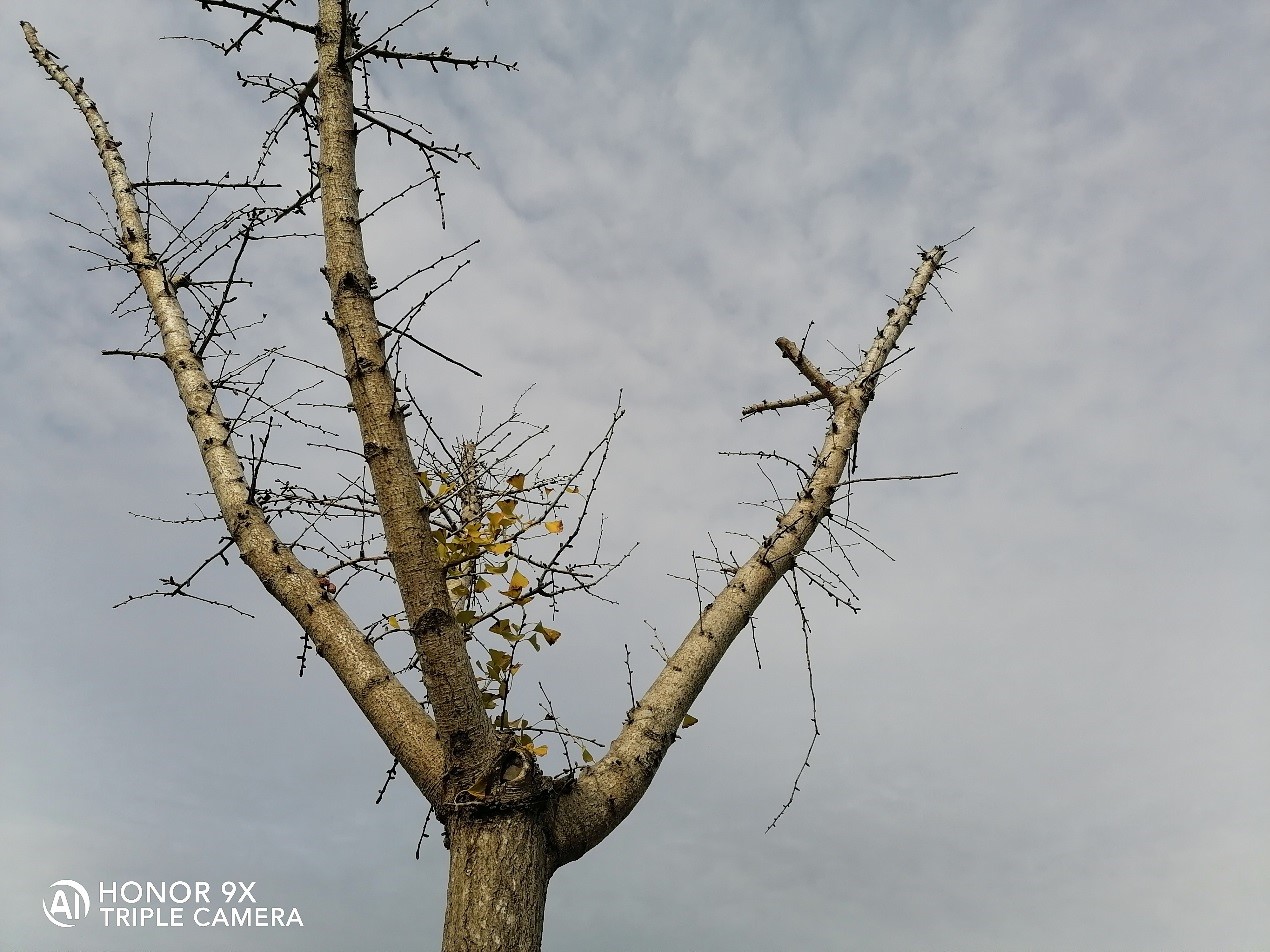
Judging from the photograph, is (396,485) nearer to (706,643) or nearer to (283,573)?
(283,573)

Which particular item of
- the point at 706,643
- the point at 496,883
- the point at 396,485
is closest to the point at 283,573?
the point at 396,485

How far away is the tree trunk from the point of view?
8.83 ft

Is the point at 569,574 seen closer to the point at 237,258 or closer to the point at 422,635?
the point at 422,635

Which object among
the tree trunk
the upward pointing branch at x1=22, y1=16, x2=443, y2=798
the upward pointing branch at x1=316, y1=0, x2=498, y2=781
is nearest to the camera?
the tree trunk

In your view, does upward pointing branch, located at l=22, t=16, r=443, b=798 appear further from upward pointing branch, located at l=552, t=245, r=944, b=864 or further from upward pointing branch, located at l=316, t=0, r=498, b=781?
upward pointing branch, located at l=552, t=245, r=944, b=864

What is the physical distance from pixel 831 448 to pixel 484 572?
6.88 ft

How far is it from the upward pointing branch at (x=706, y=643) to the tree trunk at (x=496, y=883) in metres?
0.21

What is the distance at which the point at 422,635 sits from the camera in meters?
3.04

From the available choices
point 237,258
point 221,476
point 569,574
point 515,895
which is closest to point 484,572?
point 569,574

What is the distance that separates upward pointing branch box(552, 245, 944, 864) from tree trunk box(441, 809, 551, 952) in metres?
0.21

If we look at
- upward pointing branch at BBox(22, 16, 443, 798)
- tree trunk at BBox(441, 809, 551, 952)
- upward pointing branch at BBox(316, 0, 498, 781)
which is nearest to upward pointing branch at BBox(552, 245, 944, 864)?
tree trunk at BBox(441, 809, 551, 952)

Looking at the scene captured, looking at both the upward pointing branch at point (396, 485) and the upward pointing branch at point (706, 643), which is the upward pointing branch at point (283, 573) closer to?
the upward pointing branch at point (396, 485)

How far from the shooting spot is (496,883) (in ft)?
9.04

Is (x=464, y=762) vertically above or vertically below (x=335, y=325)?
below
